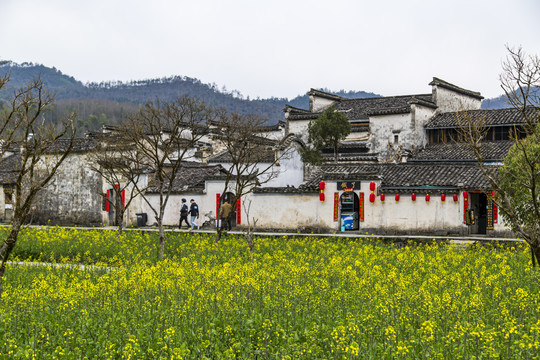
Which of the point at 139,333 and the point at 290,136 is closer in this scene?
the point at 139,333

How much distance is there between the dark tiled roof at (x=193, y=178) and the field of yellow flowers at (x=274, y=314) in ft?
50.2

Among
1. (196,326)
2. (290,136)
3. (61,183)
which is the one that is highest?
(290,136)

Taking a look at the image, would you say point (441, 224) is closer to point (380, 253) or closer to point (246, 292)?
point (380, 253)

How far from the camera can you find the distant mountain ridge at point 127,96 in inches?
3832

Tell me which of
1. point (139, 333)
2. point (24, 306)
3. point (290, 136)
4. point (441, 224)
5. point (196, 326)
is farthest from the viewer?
point (290, 136)

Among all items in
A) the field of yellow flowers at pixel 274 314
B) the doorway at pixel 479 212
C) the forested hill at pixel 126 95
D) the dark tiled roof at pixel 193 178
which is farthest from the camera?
the forested hill at pixel 126 95

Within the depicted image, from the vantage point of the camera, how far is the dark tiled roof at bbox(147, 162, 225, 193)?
1099 inches

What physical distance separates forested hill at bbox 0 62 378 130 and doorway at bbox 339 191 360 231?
177ft

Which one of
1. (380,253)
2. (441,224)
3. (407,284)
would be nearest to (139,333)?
(407,284)

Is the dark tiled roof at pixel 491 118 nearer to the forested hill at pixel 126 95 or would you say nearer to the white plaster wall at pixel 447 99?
the white plaster wall at pixel 447 99

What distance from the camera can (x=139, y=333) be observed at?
6.75 metres

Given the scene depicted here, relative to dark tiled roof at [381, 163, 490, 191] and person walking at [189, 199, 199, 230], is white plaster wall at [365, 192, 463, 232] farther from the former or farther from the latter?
person walking at [189, 199, 199, 230]

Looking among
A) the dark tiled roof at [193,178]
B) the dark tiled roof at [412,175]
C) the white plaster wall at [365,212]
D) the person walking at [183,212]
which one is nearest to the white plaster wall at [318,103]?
the dark tiled roof at [193,178]

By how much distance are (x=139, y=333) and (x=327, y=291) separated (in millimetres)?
3596
